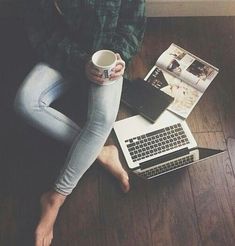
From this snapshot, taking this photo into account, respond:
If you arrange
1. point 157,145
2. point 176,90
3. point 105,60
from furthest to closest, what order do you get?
point 176,90 < point 157,145 < point 105,60

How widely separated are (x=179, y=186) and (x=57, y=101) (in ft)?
1.93

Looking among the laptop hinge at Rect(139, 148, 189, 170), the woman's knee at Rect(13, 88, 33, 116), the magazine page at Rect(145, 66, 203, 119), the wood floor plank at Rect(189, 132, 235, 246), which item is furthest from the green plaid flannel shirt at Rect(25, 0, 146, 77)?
the wood floor plank at Rect(189, 132, 235, 246)

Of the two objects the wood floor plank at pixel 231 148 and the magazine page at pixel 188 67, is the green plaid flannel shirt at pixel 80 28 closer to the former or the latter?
the magazine page at pixel 188 67

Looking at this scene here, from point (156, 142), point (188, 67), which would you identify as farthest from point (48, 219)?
point (188, 67)

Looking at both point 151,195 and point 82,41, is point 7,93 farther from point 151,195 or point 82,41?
point 151,195

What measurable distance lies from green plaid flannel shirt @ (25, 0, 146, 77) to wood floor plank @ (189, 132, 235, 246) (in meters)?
0.51

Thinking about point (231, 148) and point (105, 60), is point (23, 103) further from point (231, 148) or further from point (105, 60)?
point (231, 148)

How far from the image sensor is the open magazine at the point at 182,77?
59.4 inches

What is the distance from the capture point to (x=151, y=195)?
1331mm

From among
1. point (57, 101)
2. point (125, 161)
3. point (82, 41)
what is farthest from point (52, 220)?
point (82, 41)

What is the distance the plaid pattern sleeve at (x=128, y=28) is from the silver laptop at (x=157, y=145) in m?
0.31

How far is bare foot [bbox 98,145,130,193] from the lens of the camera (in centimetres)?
131

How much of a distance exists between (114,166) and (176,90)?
45cm

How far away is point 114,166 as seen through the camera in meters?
1.32
